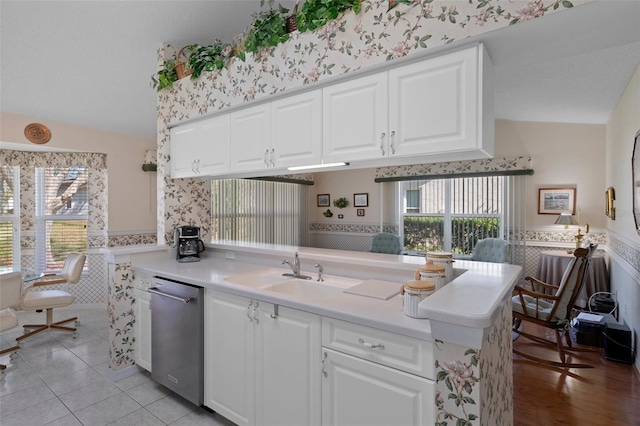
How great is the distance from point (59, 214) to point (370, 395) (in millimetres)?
5012

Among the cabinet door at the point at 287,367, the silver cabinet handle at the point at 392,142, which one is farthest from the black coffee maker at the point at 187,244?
the silver cabinet handle at the point at 392,142

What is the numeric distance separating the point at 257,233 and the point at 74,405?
11.9ft

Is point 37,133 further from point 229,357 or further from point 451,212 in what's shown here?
point 451,212

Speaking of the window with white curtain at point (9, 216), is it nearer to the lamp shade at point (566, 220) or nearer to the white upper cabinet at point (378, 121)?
the white upper cabinet at point (378, 121)

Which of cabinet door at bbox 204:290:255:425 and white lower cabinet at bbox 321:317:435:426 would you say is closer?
white lower cabinet at bbox 321:317:435:426

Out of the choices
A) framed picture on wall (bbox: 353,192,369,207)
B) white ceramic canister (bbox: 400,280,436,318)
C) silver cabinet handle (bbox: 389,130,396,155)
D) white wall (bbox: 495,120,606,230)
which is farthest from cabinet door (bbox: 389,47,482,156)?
framed picture on wall (bbox: 353,192,369,207)

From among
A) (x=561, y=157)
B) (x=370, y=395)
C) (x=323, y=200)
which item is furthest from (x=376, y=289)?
(x=323, y=200)

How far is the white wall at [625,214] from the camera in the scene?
2844mm

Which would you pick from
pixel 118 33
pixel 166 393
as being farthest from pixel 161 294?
pixel 118 33

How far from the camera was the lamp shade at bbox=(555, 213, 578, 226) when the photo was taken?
4.55 meters

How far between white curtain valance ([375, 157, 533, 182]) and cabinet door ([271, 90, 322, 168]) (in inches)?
116

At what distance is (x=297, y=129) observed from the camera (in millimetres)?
2146

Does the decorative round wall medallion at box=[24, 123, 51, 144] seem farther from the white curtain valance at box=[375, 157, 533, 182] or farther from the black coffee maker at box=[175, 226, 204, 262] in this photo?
the white curtain valance at box=[375, 157, 533, 182]

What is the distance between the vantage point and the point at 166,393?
247 centimetres
